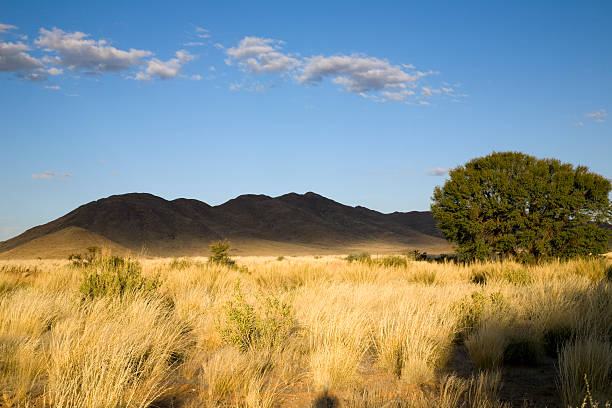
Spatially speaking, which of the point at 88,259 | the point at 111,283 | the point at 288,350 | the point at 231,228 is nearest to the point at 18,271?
the point at 88,259

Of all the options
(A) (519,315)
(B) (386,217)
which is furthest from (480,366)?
(B) (386,217)

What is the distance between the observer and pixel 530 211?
24.4 meters

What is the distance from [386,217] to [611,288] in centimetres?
12609

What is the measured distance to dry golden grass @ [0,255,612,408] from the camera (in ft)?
13.0

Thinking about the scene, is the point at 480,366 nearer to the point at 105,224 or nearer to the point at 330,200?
the point at 105,224

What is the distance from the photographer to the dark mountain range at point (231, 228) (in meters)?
79.8

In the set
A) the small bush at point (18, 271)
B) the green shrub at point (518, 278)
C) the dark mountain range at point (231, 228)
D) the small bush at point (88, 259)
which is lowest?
the green shrub at point (518, 278)

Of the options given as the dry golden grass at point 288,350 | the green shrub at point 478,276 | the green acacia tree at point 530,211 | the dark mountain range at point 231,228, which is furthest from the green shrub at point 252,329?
the dark mountain range at point 231,228

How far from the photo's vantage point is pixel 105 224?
86.6m

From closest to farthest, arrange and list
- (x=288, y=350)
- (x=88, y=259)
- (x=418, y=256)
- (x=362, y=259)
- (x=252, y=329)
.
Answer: (x=288, y=350) < (x=252, y=329) < (x=88, y=259) < (x=362, y=259) < (x=418, y=256)

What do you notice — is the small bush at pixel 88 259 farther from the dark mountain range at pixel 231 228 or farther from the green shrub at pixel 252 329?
the dark mountain range at pixel 231 228

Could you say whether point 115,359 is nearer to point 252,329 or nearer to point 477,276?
point 252,329

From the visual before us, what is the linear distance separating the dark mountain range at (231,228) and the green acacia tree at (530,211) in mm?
57212

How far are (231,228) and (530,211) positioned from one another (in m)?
82.4
